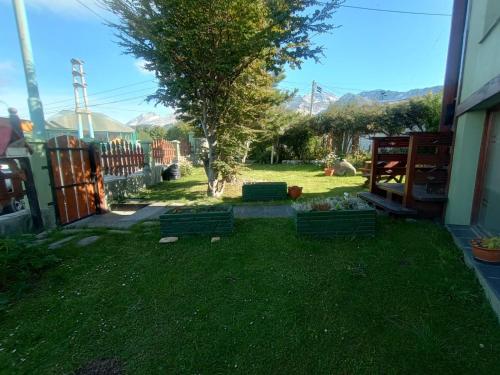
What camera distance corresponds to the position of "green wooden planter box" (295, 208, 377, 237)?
4055mm

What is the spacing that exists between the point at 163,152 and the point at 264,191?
7034 millimetres

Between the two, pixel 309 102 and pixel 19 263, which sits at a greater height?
pixel 309 102

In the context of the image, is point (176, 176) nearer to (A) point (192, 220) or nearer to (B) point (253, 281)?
(A) point (192, 220)

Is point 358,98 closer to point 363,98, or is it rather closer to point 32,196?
point 363,98

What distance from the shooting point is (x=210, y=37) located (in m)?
6.07

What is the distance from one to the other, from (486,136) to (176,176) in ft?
35.8

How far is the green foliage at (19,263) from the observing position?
9.57 feet

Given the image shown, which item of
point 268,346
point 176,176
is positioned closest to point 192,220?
point 268,346

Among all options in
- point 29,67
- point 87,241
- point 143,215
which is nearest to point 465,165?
point 143,215

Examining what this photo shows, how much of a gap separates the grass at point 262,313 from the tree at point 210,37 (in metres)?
4.66

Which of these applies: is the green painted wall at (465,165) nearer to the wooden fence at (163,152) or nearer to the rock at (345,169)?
the rock at (345,169)

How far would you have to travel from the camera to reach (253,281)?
2.95 meters

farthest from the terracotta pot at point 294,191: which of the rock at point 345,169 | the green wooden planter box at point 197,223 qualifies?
→ the rock at point 345,169

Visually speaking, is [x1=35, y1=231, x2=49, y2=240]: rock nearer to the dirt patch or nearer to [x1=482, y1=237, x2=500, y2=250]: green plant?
the dirt patch
